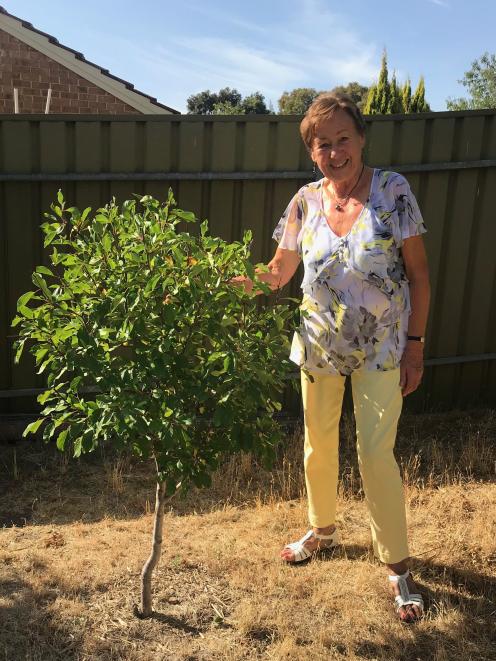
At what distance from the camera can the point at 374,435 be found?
111 inches

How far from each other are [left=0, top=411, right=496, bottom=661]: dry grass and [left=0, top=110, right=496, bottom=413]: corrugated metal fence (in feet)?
3.48

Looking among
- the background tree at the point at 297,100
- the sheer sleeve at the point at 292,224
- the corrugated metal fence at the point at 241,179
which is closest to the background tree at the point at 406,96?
the corrugated metal fence at the point at 241,179

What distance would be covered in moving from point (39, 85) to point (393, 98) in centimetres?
1305

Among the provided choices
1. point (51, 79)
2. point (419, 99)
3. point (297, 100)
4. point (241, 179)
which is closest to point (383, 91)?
point (419, 99)

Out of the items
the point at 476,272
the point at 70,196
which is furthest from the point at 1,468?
the point at 476,272

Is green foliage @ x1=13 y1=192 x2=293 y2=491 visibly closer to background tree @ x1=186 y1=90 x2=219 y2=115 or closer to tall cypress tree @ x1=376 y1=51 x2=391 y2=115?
tall cypress tree @ x1=376 y1=51 x2=391 y2=115

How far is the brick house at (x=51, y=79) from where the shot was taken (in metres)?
12.5

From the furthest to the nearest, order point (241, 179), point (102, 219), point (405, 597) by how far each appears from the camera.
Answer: point (241, 179), point (405, 597), point (102, 219)

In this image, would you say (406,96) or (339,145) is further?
(406,96)

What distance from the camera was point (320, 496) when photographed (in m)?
3.26

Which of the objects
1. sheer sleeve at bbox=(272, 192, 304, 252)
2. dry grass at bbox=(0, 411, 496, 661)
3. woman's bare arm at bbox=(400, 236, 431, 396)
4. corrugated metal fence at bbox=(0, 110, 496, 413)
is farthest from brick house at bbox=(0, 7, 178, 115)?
woman's bare arm at bbox=(400, 236, 431, 396)

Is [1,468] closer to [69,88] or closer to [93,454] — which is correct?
[93,454]

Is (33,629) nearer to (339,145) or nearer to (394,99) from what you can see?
(339,145)

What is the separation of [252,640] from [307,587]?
1.38ft
